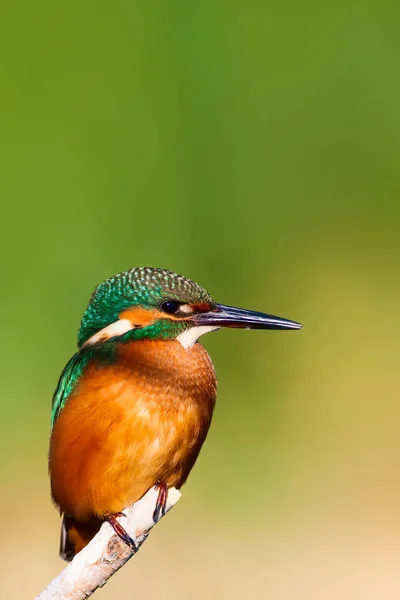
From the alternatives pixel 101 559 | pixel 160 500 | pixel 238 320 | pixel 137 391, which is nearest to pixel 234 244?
pixel 238 320

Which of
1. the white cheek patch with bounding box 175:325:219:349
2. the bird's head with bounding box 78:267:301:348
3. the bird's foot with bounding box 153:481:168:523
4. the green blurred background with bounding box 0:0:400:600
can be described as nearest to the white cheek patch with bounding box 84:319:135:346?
the bird's head with bounding box 78:267:301:348

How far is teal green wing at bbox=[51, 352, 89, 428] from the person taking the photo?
234 centimetres

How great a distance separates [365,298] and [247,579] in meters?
1.38

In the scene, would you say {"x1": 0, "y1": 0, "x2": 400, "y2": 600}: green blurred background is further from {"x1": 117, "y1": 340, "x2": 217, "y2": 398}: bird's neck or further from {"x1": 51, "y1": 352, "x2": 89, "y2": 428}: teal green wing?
{"x1": 117, "y1": 340, "x2": 217, "y2": 398}: bird's neck

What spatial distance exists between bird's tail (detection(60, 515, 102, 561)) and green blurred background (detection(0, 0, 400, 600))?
639mm

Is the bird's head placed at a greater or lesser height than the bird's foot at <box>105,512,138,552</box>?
greater

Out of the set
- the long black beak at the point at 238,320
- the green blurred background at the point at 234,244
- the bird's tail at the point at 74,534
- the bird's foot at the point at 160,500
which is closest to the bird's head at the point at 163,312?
the long black beak at the point at 238,320

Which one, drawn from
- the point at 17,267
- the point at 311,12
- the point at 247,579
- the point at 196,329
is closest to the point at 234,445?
the point at 247,579

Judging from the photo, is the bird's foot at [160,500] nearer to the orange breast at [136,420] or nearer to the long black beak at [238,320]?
the orange breast at [136,420]

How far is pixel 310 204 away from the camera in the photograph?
4309 mm

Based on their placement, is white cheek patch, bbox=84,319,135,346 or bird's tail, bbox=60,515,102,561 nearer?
white cheek patch, bbox=84,319,135,346

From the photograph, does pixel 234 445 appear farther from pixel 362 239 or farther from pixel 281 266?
pixel 362 239

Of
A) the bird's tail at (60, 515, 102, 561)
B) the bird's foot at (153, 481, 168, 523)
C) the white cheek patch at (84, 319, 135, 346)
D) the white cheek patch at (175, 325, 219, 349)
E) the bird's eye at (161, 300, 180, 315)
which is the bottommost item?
the bird's tail at (60, 515, 102, 561)

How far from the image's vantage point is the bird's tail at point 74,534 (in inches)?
100
